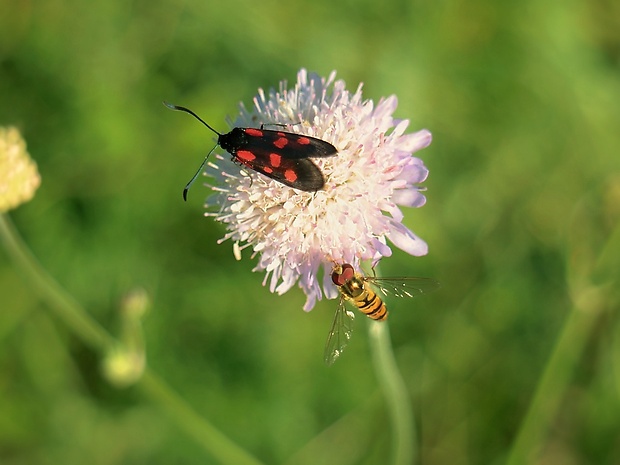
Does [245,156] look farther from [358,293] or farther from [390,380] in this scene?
[390,380]

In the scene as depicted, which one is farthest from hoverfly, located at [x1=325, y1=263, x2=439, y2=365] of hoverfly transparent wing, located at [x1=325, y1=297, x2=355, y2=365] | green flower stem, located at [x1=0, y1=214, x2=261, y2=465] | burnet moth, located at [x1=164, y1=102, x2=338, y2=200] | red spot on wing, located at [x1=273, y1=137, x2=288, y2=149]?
green flower stem, located at [x1=0, y1=214, x2=261, y2=465]

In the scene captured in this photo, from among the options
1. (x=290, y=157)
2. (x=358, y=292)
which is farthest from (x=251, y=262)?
(x=290, y=157)

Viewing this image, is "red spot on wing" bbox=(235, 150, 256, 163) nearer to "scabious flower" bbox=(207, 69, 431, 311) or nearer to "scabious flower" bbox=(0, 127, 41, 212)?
"scabious flower" bbox=(207, 69, 431, 311)

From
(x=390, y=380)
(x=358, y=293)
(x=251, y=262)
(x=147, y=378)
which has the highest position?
(x=358, y=293)

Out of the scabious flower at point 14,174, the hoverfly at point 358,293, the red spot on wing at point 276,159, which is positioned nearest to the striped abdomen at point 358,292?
the hoverfly at point 358,293

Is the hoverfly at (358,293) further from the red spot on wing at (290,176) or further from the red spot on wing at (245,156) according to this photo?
the red spot on wing at (245,156)
